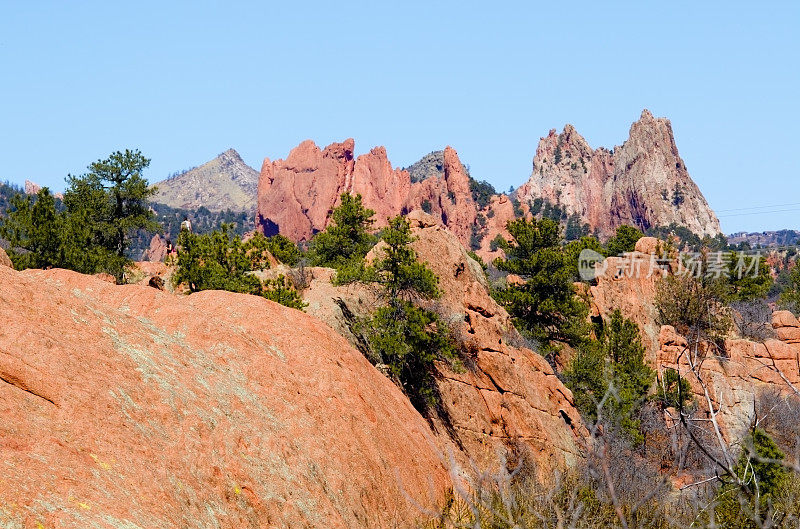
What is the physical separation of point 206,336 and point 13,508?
770 cm

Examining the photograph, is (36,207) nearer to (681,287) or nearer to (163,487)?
(163,487)

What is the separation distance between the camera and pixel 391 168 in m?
185

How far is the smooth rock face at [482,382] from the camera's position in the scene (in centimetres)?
3144

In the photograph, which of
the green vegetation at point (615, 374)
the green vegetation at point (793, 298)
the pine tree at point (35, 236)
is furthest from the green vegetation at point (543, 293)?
the green vegetation at point (793, 298)

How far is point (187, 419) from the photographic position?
12672 mm

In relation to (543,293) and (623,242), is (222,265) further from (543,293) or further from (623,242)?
(623,242)

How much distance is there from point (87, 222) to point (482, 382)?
27493 mm

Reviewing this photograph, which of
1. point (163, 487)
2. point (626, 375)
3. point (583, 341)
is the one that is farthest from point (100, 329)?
point (583, 341)

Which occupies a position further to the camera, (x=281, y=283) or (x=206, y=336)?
(x=281, y=283)

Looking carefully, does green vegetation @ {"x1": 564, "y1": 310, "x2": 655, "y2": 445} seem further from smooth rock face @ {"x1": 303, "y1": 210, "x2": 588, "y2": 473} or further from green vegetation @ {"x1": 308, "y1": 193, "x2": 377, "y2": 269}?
green vegetation @ {"x1": 308, "y1": 193, "x2": 377, "y2": 269}

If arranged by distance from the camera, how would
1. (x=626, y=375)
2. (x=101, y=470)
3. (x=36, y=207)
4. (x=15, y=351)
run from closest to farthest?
(x=101, y=470) → (x=15, y=351) → (x=36, y=207) → (x=626, y=375)

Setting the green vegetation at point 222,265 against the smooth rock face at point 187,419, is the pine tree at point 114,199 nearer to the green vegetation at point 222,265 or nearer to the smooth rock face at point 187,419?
the green vegetation at point 222,265

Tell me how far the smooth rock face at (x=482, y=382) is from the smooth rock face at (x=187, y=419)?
478 inches

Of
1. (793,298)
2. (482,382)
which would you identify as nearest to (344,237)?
(482,382)
